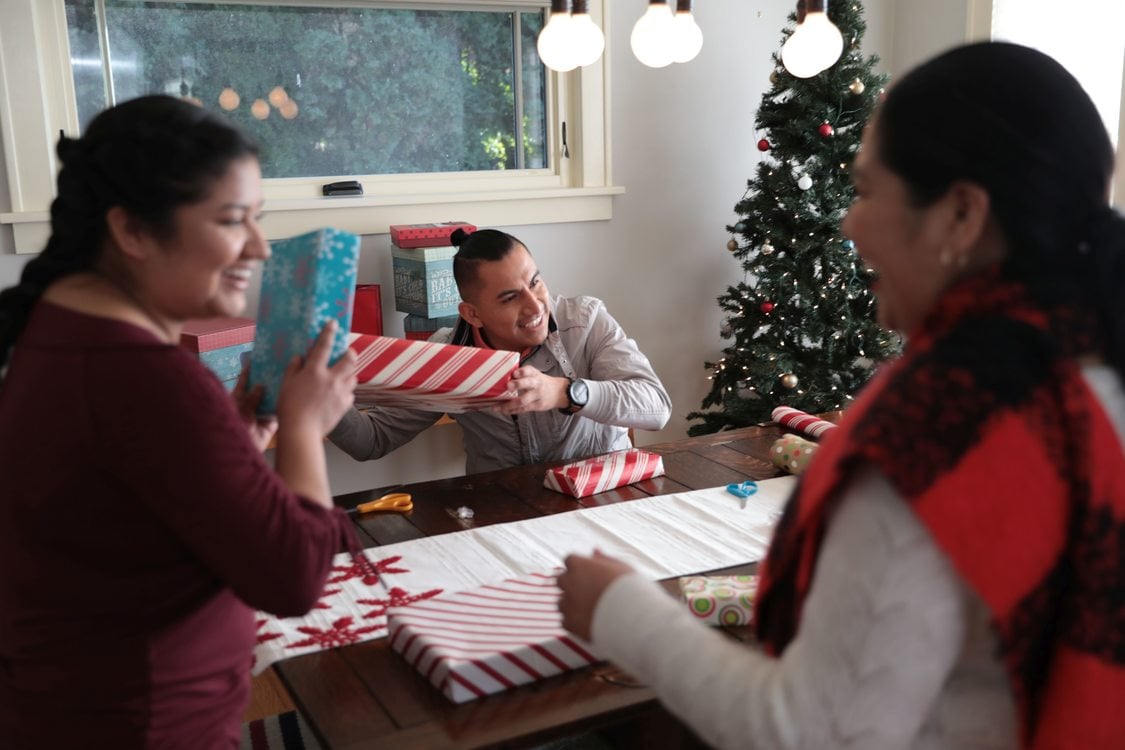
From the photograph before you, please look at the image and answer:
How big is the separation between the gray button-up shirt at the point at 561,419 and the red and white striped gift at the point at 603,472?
25cm

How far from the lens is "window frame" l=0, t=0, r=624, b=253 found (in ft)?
9.94

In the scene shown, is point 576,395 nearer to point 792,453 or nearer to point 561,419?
point 561,419

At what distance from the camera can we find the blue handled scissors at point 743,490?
6.53 ft

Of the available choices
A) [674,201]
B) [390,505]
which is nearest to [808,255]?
[674,201]

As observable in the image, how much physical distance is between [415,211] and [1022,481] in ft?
9.68

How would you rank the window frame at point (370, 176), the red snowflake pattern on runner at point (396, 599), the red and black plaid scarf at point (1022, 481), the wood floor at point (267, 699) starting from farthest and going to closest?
the window frame at point (370, 176), the wood floor at point (267, 699), the red snowflake pattern on runner at point (396, 599), the red and black plaid scarf at point (1022, 481)

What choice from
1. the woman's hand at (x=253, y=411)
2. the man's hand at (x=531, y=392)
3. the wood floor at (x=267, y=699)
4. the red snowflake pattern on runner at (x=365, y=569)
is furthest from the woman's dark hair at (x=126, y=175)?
the wood floor at (x=267, y=699)

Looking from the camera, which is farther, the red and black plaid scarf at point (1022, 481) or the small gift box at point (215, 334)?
the small gift box at point (215, 334)

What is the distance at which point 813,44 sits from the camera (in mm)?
2334

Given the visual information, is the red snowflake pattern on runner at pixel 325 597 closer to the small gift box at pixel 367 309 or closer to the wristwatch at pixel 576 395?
the wristwatch at pixel 576 395

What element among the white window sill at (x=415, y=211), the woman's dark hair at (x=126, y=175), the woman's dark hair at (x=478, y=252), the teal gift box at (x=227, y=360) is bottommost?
the teal gift box at (x=227, y=360)

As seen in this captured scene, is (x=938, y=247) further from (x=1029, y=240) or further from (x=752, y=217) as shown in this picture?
(x=752, y=217)

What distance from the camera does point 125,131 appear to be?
108cm

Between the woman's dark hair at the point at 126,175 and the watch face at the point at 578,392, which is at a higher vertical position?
the woman's dark hair at the point at 126,175
